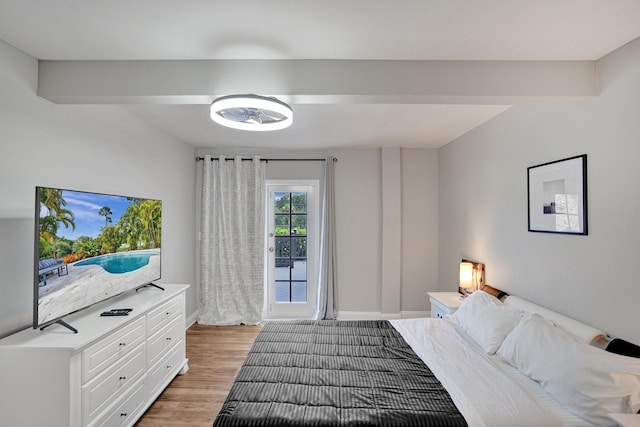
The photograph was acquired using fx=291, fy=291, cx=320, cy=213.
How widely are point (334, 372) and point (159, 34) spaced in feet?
7.30

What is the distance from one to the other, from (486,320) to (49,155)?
10.9ft

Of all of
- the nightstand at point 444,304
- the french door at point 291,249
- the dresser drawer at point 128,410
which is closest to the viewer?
the dresser drawer at point 128,410

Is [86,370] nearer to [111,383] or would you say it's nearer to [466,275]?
[111,383]

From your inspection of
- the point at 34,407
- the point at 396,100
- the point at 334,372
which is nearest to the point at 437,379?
the point at 334,372

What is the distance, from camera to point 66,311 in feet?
5.99

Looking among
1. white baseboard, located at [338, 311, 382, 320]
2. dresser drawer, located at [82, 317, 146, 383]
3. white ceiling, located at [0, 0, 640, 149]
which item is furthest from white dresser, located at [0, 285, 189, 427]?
white baseboard, located at [338, 311, 382, 320]

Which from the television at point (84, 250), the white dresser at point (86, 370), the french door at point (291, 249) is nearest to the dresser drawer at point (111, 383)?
the white dresser at point (86, 370)

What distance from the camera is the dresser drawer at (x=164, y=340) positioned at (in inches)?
91.4

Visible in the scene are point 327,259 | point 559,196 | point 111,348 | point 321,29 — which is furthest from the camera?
point 327,259

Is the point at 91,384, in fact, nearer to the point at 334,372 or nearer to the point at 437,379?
the point at 334,372

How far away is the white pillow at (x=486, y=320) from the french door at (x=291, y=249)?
2279 mm

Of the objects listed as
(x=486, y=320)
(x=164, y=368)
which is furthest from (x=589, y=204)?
(x=164, y=368)

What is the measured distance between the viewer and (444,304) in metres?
2.97

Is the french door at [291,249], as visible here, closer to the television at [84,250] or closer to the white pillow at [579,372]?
the television at [84,250]
